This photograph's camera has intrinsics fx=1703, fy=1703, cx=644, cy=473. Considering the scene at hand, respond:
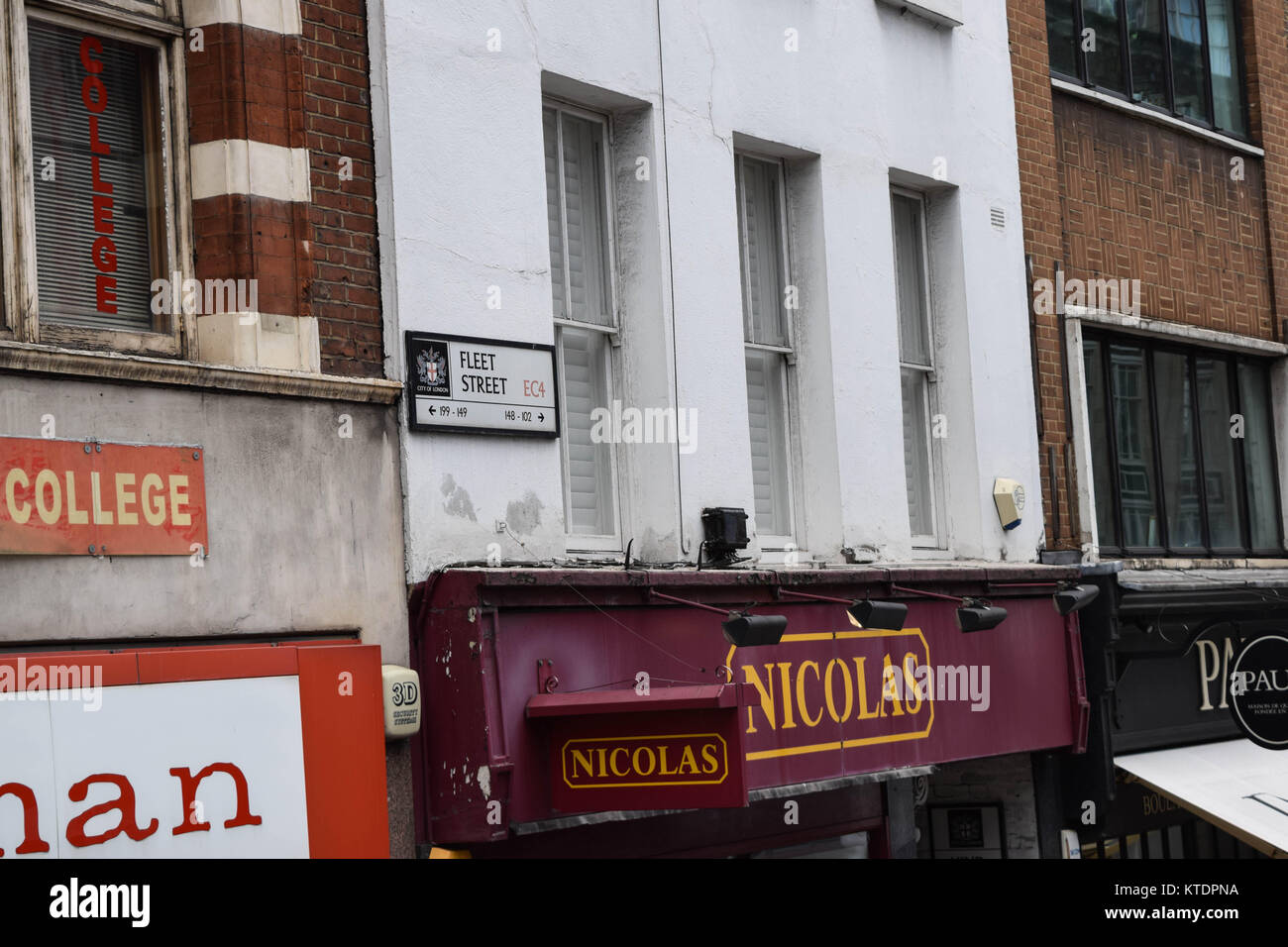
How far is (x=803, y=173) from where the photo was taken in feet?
34.4

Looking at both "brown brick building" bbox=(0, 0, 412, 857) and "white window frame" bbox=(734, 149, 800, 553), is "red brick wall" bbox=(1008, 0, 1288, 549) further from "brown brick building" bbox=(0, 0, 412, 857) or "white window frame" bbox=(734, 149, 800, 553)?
"brown brick building" bbox=(0, 0, 412, 857)

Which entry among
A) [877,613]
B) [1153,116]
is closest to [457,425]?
[877,613]

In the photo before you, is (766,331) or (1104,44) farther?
(1104,44)

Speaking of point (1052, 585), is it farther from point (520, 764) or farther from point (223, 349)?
point (223, 349)

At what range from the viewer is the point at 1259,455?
48.5 feet

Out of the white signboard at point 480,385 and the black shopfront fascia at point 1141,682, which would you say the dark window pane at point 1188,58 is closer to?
the black shopfront fascia at point 1141,682

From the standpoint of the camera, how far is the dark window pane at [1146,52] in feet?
45.4

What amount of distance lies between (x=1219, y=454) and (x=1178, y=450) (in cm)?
71

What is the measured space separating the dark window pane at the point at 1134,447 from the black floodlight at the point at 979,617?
3395 mm

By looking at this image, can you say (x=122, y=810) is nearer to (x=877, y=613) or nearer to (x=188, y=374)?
(x=188, y=374)

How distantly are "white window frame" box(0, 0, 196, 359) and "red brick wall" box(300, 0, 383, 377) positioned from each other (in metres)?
0.56

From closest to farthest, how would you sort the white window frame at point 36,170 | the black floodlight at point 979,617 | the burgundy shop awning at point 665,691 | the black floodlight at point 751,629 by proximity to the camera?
the white window frame at point 36,170 → the burgundy shop awning at point 665,691 → the black floodlight at point 751,629 → the black floodlight at point 979,617

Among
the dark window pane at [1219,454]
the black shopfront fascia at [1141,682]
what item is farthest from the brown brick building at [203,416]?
the dark window pane at [1219,454]
